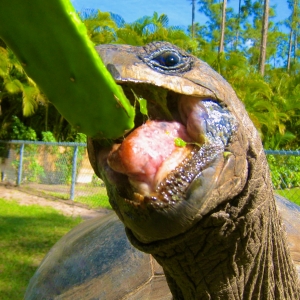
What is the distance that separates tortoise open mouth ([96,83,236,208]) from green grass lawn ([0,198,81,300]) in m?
3.00

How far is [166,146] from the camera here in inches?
36.5

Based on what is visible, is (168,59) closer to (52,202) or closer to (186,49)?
(52,202)

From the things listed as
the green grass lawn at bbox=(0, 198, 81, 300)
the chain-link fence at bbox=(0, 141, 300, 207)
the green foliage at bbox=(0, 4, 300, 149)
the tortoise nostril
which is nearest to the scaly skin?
the tortoise nostril

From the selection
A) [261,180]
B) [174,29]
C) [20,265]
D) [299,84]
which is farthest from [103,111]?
[299,84]

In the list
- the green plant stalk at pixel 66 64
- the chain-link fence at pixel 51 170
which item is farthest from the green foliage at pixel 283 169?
the green plant stalk at pixel 66 64

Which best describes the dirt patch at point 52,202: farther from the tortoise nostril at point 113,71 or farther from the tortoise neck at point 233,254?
the tortoise nostril at point 113,71

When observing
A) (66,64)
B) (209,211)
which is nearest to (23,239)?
(209,211)

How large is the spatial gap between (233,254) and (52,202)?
22.9ft

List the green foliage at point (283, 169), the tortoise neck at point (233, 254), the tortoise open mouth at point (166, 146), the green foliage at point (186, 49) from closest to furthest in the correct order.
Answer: the tortoise open mouth at point (166, 146), the tortoise neck at point (233, 254), the green foliage at point (283, 169), the green foliage at point (186, 49)

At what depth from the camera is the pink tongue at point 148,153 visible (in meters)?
0.90

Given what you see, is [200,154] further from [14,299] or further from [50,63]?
[14,299]

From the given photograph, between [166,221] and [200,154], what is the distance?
170 millimetres

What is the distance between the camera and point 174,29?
13703mm

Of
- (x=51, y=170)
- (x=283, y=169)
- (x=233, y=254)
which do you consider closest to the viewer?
(x=233, y=254)
